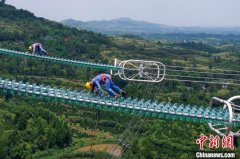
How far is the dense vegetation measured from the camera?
37250 millimetres

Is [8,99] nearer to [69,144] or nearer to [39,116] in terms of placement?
[39,116]

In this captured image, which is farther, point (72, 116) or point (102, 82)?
point (72, 116)

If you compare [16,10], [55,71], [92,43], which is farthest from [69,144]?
[16,10]

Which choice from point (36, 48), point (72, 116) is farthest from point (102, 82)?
point (72, 116)

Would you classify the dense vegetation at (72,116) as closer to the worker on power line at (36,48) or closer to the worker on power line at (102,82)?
the worker on power line at (36,48)

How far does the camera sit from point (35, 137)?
38812 mm

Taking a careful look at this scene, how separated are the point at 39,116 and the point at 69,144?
208 inches

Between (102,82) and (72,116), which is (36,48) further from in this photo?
(102,82)

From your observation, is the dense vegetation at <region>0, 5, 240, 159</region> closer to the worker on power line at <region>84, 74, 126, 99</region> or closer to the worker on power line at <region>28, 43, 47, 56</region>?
the worker on power line at <region>28, 43, 47, 56</region>

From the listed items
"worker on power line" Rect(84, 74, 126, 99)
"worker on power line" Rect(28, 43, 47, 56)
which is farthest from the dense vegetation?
"worker on power line" Rect(84, 74, 126, 99)

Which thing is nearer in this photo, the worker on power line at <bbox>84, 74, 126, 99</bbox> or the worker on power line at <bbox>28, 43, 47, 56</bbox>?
the worker on power line at <bbox>84, 74, 126, 99</bbox>

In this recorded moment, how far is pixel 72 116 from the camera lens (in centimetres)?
5009

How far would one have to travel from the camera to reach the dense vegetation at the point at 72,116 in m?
37.2

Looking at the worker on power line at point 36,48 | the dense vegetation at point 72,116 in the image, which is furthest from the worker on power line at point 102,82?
the worker on power line at point 36,48
